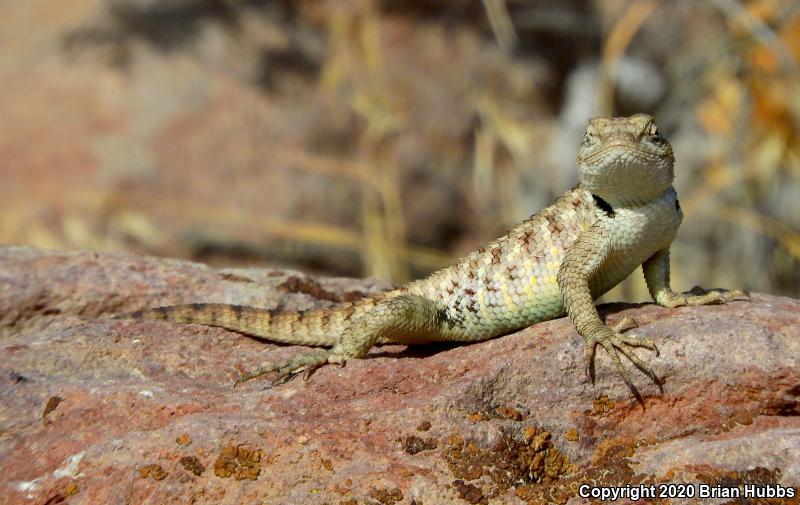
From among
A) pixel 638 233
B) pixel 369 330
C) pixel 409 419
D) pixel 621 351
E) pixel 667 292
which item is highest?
pixel 638 233

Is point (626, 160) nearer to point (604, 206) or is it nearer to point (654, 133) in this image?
point (654, 133)

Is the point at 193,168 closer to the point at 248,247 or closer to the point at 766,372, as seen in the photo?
the point at 248,247

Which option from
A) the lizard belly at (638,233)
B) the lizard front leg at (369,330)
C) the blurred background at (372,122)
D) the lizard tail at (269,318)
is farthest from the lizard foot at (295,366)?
the blurred background at (372,122)

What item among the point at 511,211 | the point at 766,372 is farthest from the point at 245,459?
the point at 511,211

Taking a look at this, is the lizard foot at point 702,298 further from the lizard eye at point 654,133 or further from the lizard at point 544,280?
the lizard eye at point 654,133

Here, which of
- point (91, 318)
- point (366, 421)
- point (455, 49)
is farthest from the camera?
point (455, 49)

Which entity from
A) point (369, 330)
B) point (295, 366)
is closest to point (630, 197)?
point (369, 330)
